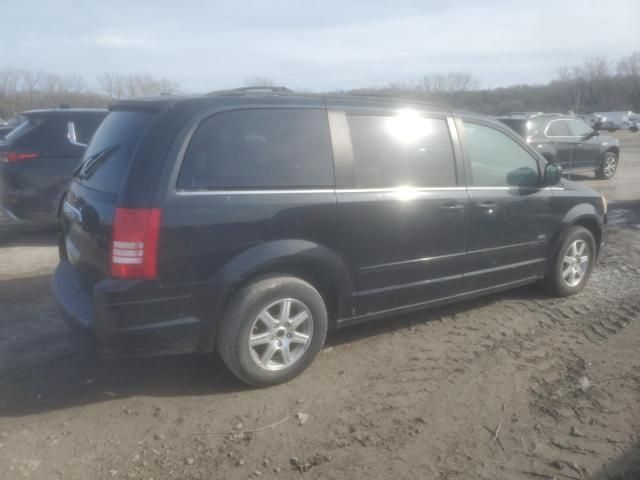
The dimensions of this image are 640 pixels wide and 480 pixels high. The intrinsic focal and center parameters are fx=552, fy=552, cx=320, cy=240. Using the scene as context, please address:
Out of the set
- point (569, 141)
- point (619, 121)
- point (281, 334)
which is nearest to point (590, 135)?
point (569, 141)

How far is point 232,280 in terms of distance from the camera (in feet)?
10.7

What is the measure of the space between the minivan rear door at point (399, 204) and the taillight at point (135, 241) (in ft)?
4.03

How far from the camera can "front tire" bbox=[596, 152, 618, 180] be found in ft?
46.7

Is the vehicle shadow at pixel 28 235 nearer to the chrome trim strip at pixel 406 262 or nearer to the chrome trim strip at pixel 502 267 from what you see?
the chrome trim strip at pixel 406 262

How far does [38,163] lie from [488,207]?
18.5 feet

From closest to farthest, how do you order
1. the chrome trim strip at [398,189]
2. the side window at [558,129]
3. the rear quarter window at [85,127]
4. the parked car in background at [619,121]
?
1. the chrome trim strip at [398,189]
2. the rear quarter window at [85,127]
3. the side window at [558,129]
4. the parked car in background at [619,121]

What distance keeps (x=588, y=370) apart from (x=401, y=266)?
4.81 feet

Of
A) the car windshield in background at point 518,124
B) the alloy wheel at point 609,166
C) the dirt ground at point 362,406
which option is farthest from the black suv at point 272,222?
the alloy wheel at point 609,166

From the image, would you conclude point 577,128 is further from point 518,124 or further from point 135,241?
Result: point 135,241

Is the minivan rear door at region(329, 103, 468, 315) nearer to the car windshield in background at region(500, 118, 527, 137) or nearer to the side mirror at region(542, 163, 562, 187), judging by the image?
the side mirror at region(542, 163, 562, 187)

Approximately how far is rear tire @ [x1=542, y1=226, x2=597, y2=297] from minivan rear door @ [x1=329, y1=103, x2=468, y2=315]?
1300 millimetres

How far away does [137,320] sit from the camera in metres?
3.08

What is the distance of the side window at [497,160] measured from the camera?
14.7ft

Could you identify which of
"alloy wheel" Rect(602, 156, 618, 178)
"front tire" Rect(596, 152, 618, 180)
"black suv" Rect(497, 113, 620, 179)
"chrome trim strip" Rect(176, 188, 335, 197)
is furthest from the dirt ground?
"alloy wheel" Rect(602, 156, 618, 178)
